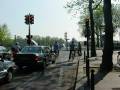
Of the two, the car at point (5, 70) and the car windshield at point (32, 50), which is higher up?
the car windshield at point (32, 50)

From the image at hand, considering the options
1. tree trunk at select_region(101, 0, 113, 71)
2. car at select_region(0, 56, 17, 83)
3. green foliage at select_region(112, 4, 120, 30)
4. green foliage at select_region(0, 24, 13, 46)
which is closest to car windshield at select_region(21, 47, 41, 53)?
tree trunk at select_region(101, 0, 113, 71)

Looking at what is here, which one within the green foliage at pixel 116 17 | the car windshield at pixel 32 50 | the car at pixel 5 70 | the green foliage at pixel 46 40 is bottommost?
the car at pixel 5 70

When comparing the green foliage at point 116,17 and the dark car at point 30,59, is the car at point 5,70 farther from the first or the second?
the green foliage at point 116,17

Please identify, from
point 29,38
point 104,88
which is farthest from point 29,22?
point 104,88

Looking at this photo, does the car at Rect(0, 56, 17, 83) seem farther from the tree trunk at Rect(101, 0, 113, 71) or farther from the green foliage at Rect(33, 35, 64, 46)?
the green foliage at Rect(33, 35, 64, 46)

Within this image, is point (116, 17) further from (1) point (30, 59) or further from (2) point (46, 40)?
(1) point (30, 59)

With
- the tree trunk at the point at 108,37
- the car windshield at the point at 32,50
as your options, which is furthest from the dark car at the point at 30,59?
the tree trunk at the point at 108,37

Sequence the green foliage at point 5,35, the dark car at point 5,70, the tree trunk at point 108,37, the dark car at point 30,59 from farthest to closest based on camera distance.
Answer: the green foliage at point 5,35, the dark car at point 30,59, the tree trunk at point 108,37, the dark car at point 5,70

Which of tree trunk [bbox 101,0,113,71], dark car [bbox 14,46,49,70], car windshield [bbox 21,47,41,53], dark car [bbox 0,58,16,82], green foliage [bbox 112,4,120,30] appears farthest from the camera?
green foliage [bbox 112,4,120,30]

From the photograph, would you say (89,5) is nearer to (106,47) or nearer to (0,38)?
(106,47)

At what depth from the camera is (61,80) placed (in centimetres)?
1761

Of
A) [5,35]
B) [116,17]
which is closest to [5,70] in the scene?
[116,17]

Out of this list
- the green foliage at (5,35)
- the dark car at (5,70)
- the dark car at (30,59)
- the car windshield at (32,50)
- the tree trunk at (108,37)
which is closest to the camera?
the dark car at (5,70)

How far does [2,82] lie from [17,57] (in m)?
6.74
